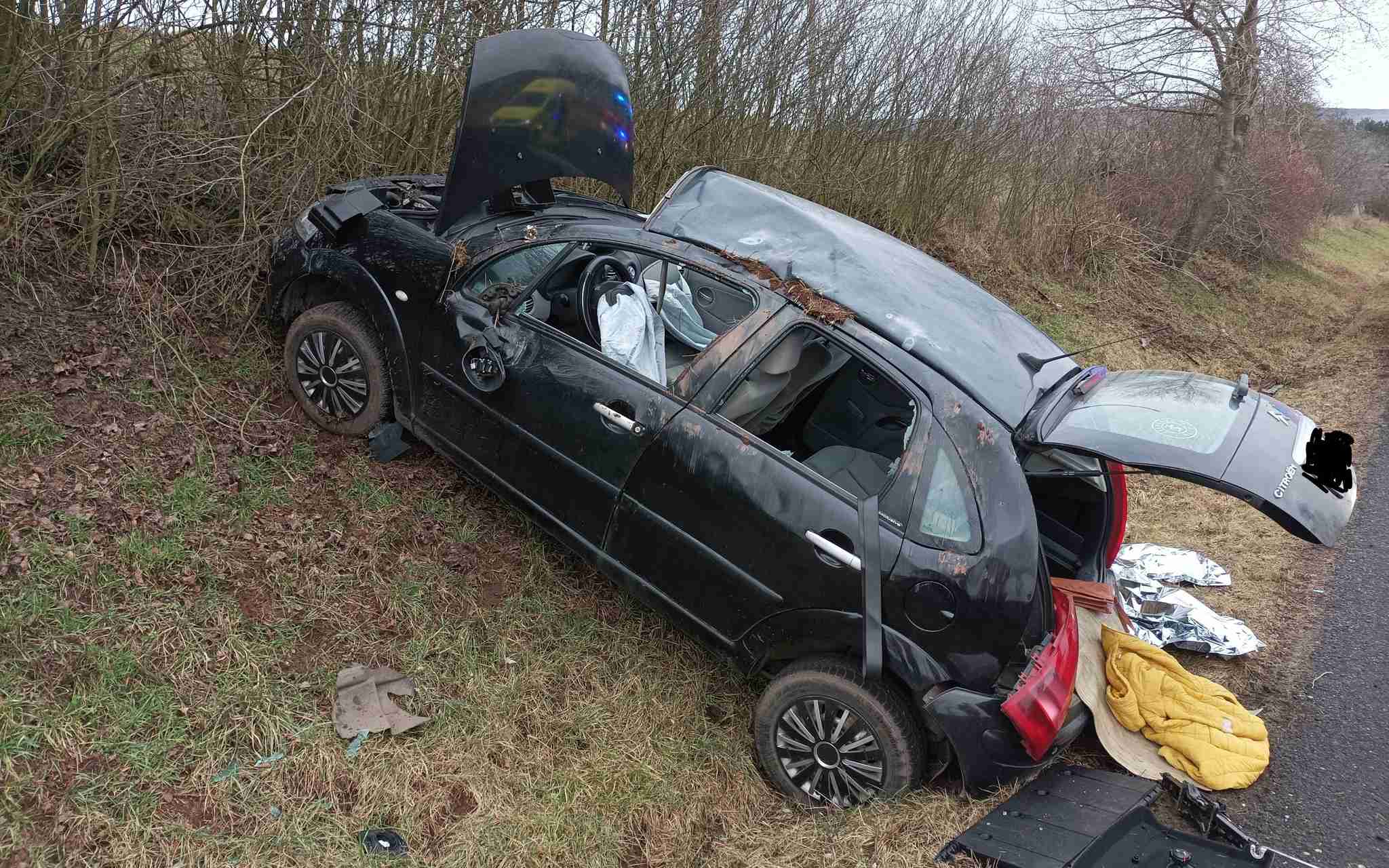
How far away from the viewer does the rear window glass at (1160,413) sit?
120 inches

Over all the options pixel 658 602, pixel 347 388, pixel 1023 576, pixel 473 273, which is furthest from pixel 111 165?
pixel 1023 576

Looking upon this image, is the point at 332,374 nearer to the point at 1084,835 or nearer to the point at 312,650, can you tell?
the point at 312,650

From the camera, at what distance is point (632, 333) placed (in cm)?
387

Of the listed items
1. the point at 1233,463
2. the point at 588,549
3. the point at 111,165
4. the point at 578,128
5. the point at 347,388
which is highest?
the point at 578,128

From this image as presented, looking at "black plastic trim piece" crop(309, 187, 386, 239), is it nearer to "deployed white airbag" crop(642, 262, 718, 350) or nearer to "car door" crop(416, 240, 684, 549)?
"car door" crop(416, 240, 684, 549)

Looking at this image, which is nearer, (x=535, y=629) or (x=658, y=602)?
(x=658, y=602)

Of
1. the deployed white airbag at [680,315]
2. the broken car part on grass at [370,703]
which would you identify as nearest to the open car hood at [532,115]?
the deployed white airbag at [680,315]

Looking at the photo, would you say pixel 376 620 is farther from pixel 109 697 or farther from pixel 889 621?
pixel 889 621

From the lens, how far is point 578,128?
15.0 ft

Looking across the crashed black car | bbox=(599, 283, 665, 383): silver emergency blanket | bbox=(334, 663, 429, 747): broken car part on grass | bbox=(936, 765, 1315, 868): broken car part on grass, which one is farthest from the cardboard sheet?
bbox=(334, 663, 429, 747): broken car part on grass

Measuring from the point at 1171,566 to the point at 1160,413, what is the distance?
2.88m

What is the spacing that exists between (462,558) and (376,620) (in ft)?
1.77

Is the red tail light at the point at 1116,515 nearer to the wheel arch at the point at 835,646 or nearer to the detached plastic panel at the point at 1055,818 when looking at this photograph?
the detached plastic panel at the point at 1055,818

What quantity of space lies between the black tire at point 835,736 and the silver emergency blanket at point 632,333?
4.31ft
